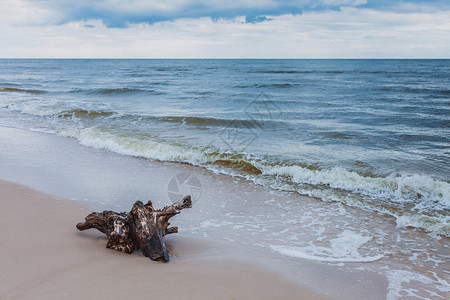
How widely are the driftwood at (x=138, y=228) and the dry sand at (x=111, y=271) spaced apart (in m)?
0.10

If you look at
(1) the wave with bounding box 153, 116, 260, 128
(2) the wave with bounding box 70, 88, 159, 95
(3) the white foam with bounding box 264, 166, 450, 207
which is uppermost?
(2) the wave with bounding box 70, 88, 159, 95

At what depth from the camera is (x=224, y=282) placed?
3117 millimetres

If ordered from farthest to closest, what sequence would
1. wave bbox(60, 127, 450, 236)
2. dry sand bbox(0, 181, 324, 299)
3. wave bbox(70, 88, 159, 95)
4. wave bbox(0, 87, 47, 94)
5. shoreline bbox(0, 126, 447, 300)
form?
wave bbox(0, 87, 47, 94)
wave bbox(70, 88, 159, 95)
wave bbox(60, 127, 450, 236)
shoreline bbox(0, 126, 447, 300)
dry sand bbox(0, 181, 324, 299)

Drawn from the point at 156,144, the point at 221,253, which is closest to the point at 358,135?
the point at 156,144

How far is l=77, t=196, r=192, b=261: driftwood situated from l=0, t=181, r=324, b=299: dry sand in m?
0.10

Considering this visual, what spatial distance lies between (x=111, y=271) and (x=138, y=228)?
476mm

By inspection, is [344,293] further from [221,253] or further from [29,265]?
[29,265]

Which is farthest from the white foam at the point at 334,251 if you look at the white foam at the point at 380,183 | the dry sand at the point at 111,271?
the white foam at the point at 380,183

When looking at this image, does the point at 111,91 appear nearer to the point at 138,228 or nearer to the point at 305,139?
the point at 305,139

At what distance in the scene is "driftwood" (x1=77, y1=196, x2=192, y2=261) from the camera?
11.1 feet

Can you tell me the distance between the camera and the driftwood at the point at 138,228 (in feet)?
11.1

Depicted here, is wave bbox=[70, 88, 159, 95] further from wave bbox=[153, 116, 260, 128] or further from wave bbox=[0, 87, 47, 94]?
wave bbox=[153, 116, 260, 128]

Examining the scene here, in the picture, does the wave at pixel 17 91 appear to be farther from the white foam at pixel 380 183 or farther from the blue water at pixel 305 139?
the white foam at pixel 380 183

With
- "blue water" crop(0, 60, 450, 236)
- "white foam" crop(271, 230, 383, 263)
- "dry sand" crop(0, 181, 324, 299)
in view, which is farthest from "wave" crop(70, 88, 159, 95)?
"white foam" crop(271, 230, 383, 263)
